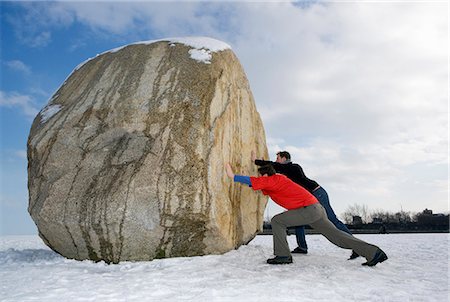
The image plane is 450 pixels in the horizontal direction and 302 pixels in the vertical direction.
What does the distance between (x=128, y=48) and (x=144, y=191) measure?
3016mm

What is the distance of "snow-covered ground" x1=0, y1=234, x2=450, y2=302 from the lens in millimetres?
3447

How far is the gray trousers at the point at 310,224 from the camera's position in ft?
16.4

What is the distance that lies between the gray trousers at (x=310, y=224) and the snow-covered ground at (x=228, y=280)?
0.28 meters

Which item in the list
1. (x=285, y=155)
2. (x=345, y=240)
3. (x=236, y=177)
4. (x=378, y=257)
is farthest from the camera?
(x=285, y=155)

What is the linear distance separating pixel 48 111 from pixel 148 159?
2.76m

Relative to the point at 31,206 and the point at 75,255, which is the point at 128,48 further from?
the point at 75,255

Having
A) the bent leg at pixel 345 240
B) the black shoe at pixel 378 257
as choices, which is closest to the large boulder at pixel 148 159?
the bent leg at pixel 345 240

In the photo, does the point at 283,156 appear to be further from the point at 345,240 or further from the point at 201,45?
the point at 201,45

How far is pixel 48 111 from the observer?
697 cm

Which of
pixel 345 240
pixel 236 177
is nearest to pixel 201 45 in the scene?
pixel 236 177

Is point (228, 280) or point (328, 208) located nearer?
point (228, 280)

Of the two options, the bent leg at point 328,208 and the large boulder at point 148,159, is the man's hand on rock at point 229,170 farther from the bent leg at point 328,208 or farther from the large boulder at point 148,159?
the bent leg at point 328,208

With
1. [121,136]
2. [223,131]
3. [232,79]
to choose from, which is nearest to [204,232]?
[223,131]

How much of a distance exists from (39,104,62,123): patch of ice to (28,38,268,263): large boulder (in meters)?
0.04
